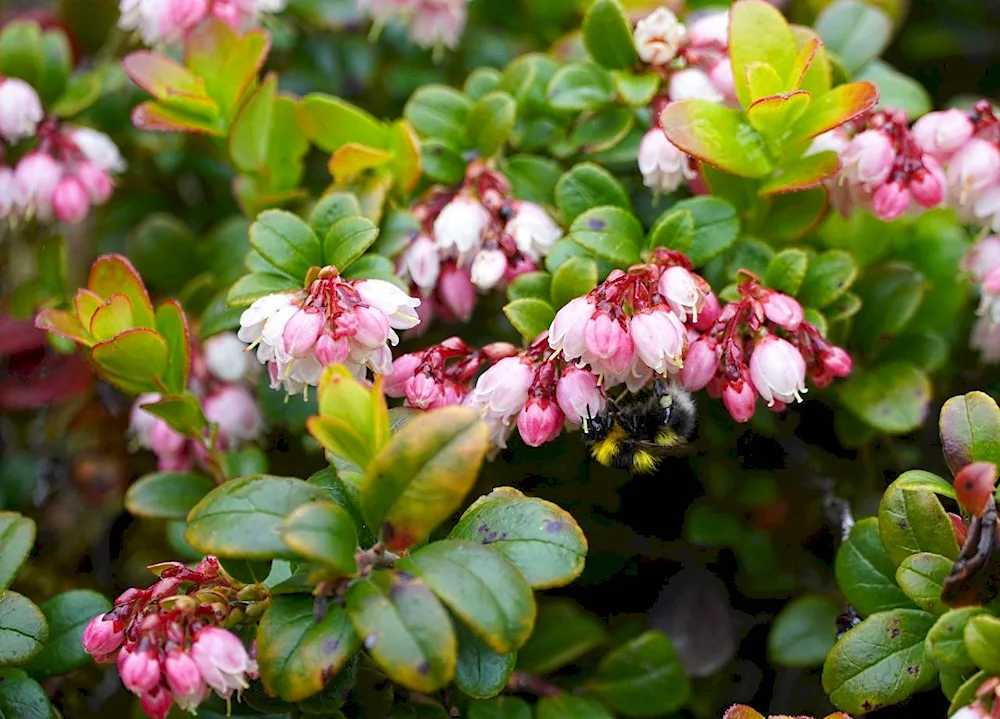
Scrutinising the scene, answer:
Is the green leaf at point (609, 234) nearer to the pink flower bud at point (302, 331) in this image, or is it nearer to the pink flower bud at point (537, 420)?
the pink flower bud at point (537, 420)

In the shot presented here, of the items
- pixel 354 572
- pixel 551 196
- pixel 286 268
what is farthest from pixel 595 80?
pixel 354 572

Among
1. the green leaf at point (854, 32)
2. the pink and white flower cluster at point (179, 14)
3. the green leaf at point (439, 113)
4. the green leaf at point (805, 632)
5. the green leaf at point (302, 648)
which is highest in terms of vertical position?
the green leaf at point (854, 32)

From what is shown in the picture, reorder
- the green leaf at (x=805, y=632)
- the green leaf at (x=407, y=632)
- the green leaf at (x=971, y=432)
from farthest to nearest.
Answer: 1. the green leaf at (x=805, y=632)
2. the green leaf at (x=971, y=432)
3. the green leaf at (x=407, y=632)

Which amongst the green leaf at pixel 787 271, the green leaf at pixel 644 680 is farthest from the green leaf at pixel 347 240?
the green leaf at pixel 644 680

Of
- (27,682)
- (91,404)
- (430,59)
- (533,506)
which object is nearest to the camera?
(533,506)

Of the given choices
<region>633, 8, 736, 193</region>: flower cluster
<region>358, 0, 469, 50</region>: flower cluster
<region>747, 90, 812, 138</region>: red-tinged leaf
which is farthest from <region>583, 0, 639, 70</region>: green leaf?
<region>358, 0, 469, 50</region>: flower cluster

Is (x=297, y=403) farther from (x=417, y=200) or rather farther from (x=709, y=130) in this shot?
(x=709, y=130)

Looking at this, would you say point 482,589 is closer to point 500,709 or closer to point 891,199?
point 500,709
